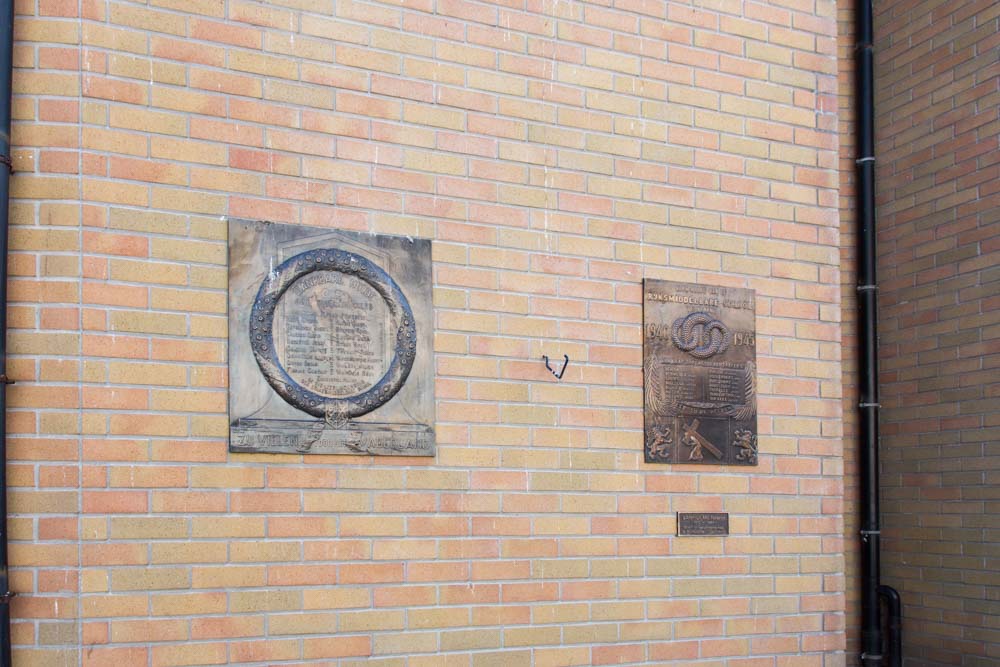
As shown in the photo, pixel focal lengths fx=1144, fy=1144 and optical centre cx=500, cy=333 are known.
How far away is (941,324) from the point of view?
19.5 feet

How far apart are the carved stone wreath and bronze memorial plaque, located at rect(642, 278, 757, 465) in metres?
1.03

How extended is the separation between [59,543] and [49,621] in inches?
9.1

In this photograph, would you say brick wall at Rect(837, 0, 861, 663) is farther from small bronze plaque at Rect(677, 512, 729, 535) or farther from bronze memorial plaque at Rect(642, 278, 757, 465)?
small bronze plaque at Rect(677, 512, 729, 535)

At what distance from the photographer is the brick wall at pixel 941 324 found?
5.68m

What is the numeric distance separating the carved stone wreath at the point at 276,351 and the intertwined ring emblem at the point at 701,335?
44.8 inches

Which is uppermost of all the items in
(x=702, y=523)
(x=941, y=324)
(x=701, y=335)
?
(x=941, y=324)

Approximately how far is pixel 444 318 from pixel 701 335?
1.12 metres

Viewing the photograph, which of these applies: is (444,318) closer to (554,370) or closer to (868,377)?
(554,370)

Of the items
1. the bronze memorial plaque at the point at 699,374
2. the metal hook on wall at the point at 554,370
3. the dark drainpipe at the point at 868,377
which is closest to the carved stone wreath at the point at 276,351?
the metal hook on wall at the point at 554,370

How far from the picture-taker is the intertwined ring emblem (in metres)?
4.54

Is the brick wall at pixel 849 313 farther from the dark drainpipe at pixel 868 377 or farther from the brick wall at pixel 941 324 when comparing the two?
the brick wall at pixel 941 324

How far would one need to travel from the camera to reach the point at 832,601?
478 centimetres

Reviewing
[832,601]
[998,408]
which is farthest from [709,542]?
[998,408]

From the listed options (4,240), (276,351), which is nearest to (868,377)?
(276,351)
